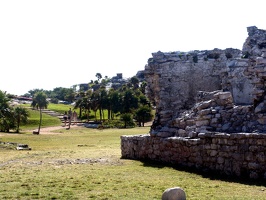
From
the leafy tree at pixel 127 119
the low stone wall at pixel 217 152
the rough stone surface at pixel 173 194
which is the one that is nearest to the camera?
the rough stone surface at pixel 173 194

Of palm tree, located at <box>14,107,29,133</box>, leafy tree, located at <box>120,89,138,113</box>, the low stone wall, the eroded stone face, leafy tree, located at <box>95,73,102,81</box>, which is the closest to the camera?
the low stone wall

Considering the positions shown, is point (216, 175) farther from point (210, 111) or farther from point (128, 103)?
point (128, 103)

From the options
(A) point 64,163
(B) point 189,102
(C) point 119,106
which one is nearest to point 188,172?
(A) point 64,163

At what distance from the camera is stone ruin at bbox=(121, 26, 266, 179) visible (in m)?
12.9

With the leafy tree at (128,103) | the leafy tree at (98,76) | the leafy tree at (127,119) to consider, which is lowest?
the leafy tree at (127,119)

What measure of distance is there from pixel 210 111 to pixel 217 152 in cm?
197

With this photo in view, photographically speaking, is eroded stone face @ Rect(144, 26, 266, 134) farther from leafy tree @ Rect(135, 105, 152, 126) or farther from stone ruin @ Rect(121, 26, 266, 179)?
leafy tree @ Rect(135, 105, 152, 126)

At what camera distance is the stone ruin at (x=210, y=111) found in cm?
1293

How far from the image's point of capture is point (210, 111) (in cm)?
1509

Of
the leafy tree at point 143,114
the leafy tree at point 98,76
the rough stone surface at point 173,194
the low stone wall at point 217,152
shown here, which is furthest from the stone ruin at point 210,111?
the leafy tree at point 98,76

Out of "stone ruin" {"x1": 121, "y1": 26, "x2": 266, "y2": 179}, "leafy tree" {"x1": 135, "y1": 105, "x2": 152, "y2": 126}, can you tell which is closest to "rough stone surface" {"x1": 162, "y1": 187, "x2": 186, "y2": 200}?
"stone ruin" {"x1": 121, "y1": 26, "x2": 266, "y2": 179}

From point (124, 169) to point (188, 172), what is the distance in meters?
2.43

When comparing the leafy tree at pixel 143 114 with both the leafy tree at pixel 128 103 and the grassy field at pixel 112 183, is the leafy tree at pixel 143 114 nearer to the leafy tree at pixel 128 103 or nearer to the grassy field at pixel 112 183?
the leafy tree at pixel 128 103

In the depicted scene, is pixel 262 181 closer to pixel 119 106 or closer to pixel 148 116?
pixel 148 116
